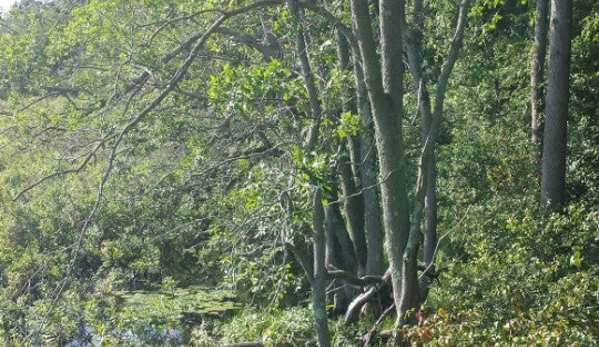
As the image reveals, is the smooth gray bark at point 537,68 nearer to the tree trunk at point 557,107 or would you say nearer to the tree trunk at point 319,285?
the tree trunk at point 557,107

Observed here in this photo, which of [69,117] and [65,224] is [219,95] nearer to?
[69,117]

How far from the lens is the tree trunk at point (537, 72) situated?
1499 cm

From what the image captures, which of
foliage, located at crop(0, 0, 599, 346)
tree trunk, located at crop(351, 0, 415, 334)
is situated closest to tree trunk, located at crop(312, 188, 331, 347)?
foliage, located at crop(0, 0, 599, 346)

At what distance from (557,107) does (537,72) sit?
1.71m

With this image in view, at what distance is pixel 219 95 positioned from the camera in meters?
9.33

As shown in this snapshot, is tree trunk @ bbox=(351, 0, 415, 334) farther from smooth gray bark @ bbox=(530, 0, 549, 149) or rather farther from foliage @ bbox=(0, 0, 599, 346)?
smooth gray bark @ bbox=(530, 0, 549, 149)

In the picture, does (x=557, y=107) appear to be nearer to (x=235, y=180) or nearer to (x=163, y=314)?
(x=235, y=180)

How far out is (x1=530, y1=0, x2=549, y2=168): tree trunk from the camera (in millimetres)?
14992

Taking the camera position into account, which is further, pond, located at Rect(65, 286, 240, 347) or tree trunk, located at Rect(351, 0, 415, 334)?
pond, located at Rect(65, 286, 240, 347)

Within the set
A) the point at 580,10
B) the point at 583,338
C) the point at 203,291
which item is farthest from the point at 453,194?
the point at 583,338

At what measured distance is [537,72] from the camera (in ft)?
49.5

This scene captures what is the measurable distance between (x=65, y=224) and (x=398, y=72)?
11.0 m

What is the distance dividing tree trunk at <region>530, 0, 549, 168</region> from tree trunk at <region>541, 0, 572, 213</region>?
1363 mm

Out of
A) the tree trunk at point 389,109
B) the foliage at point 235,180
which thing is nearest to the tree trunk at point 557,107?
the foliage at point 235,180
